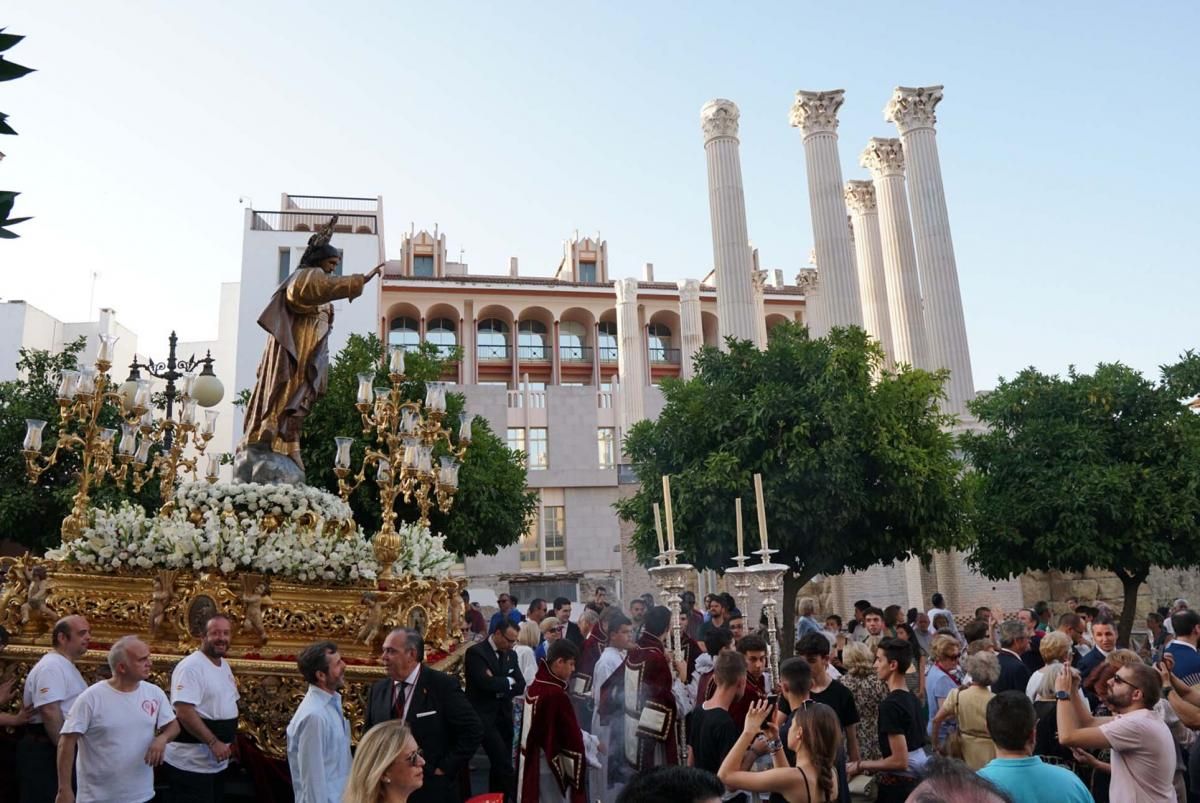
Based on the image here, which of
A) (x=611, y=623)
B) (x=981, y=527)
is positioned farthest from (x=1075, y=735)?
(x=981, y=527)

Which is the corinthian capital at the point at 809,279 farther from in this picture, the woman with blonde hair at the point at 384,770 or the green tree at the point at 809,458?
the woman with blonde hair at the point at 384,770

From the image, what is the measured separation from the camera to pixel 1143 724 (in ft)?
16.0

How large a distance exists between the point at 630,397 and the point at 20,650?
33.4 metres

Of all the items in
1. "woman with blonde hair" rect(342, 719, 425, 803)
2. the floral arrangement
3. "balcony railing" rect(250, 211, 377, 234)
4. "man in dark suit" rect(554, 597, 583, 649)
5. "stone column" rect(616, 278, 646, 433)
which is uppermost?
"balcony railing" rect(250, 211, 377, 234)

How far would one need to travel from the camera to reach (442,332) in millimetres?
52438

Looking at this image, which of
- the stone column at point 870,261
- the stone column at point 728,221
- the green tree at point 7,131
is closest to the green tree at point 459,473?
the stone column at point 728,221

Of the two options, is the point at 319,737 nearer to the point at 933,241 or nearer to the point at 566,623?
the point at 566,623

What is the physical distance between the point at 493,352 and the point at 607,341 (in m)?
6.54

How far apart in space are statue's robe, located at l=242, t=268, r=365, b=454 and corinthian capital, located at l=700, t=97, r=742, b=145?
21.5 m

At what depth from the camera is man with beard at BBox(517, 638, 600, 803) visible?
639 centimetres

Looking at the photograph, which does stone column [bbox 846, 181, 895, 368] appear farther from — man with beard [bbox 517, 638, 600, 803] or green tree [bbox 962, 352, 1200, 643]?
man with beard [bbox 517, 638, 600, 803]

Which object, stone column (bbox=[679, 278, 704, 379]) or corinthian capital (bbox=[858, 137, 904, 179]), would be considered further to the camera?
stone column (bbox=[679, 278, 704, 379])

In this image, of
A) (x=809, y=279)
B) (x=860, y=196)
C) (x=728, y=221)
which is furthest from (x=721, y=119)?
(x=809, y=279)

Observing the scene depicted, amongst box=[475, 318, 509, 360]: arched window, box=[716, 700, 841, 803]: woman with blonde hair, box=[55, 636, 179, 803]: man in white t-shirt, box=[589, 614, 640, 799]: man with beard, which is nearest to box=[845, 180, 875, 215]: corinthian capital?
box=[475, 318, 509, 360]: arched window
